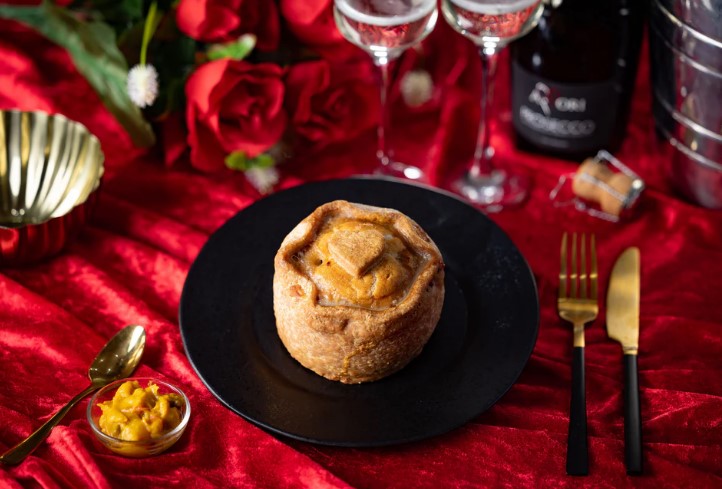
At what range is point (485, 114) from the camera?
5.53ft

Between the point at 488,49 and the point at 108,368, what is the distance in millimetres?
859

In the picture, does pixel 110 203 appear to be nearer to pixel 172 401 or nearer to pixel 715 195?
pixel 172 401

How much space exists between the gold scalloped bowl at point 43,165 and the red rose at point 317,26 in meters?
0.44

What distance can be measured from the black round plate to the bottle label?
1.15 ft

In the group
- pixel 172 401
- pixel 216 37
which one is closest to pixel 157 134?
pixel 216 37

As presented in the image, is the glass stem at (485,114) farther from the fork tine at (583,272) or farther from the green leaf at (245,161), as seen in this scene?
the green leaf at (245,161)

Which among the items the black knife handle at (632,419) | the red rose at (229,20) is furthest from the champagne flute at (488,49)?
the black knife handle at (632,419)

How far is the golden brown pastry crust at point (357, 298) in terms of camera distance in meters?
1.19

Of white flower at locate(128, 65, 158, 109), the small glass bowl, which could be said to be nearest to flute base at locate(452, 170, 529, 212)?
white flower at locate(128, 65, 158, 109)

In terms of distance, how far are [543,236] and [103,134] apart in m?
0.93

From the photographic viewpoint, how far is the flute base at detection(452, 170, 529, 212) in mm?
1724

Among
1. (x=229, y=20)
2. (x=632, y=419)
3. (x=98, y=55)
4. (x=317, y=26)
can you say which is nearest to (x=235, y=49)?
(x=229, y=20)

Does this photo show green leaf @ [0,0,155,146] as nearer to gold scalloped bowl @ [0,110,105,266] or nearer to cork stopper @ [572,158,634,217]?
gold scalloped bowl @ [0,110,105,266]

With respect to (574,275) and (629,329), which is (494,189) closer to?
(574,275)
